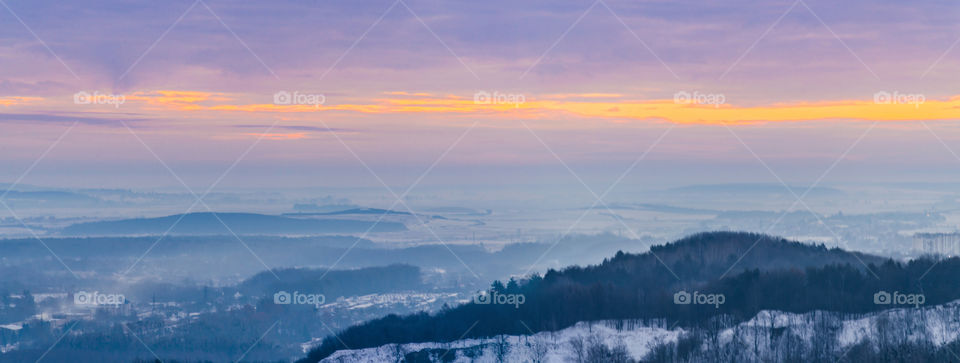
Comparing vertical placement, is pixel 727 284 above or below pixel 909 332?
above

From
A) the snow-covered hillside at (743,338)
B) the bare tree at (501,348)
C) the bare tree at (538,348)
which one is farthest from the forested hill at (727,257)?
the bare tree at (501,348)

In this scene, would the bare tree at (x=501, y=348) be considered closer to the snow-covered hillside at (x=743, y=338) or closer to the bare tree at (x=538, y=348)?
the snow-covered hillside at (x=743, y=338)

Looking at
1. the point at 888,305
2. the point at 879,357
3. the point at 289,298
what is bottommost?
the point at 879,357

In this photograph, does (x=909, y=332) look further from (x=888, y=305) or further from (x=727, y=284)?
(x=727, y=284)

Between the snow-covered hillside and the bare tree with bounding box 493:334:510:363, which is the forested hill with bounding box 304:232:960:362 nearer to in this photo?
the snow-covered hillside

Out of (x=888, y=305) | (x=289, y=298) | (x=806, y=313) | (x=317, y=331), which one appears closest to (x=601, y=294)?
(x=806, y=313)

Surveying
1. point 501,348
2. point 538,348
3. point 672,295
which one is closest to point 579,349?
point 538,348

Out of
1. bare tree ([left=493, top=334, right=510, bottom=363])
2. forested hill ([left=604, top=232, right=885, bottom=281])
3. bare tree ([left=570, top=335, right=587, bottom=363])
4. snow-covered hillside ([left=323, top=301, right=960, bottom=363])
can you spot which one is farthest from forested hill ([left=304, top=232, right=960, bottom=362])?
bare tree ([left=570, top=335, right=587, bottom=363])
